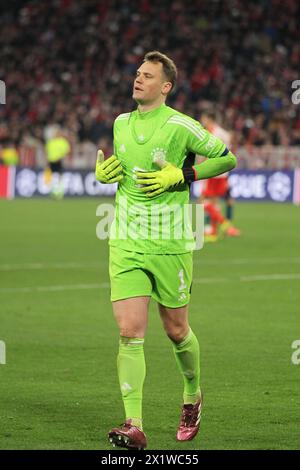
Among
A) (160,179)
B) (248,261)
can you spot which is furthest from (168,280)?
(248,261)

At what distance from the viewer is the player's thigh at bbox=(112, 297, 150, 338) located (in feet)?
22.0

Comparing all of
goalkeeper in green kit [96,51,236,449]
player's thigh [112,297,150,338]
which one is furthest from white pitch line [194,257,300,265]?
player's thigh [112,297,150,338]

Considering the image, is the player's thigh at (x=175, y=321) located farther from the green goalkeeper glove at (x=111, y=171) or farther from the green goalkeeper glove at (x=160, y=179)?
the green goalkeeper glove at (x=111, y=171)

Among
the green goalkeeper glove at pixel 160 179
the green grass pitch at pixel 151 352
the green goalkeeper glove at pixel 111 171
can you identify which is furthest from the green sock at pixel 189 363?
the green goalkeeper glove at pixel 111 171

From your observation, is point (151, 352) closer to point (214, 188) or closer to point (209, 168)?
point (209, 168)

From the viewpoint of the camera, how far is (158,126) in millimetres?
6957

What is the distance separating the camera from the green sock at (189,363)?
23.1 feet

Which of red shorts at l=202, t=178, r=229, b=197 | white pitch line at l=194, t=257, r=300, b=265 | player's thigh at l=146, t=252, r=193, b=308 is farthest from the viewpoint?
red shorts at l=202, t=178, r=229, b=197

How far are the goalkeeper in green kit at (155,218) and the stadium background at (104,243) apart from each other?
58 centimetres

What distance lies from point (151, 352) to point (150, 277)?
11.1 feet

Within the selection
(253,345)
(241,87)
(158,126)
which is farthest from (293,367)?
(241,87)

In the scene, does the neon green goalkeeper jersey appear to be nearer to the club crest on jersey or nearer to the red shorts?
the club crest on jersey

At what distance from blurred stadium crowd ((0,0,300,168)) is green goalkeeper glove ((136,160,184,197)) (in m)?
27.8

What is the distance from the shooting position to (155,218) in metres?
6.94
